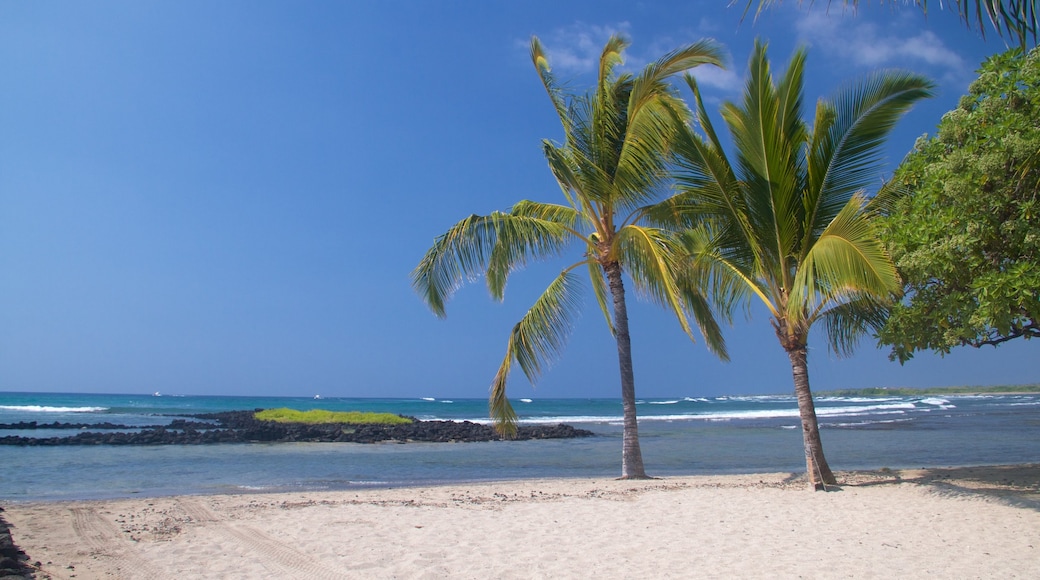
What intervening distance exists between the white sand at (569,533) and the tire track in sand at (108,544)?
3cm

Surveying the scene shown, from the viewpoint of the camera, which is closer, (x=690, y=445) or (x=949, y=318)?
(x=949, y=318)

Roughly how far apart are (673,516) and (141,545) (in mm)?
5689

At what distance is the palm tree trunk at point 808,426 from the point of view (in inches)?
379

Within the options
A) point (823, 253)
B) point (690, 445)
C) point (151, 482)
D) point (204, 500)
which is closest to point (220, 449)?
point (151, 482)

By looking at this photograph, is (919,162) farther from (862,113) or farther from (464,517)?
(464,517)

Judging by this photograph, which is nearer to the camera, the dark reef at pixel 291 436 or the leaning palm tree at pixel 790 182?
the leaning palm tree at pixel 790 182

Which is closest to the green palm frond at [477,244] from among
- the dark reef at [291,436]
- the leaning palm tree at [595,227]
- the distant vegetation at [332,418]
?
the leaning palm tree at [595,227]

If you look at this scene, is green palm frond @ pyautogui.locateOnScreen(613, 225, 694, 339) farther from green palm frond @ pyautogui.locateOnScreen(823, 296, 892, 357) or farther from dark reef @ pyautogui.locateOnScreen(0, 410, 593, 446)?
dark reef @ pyautogui.locateOnScreen(0, 410, 593, 446)

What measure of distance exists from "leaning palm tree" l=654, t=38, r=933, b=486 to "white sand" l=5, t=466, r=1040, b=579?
81.0 inches

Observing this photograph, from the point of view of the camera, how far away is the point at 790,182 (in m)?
9.40

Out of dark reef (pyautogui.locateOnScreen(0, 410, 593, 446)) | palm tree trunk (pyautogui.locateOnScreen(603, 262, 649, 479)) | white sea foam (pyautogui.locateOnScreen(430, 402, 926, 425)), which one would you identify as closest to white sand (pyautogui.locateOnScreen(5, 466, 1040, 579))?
palm tree trunk (pyautogui.locateOnScreen(603, 262, 649, 479))

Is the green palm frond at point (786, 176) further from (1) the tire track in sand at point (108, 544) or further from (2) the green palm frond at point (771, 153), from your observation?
(1) the tire track in sand at point (108, 544)

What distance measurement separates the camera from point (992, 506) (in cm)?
789

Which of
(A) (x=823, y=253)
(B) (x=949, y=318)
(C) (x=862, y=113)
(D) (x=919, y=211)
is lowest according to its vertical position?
(B) (x=949, y=318)
